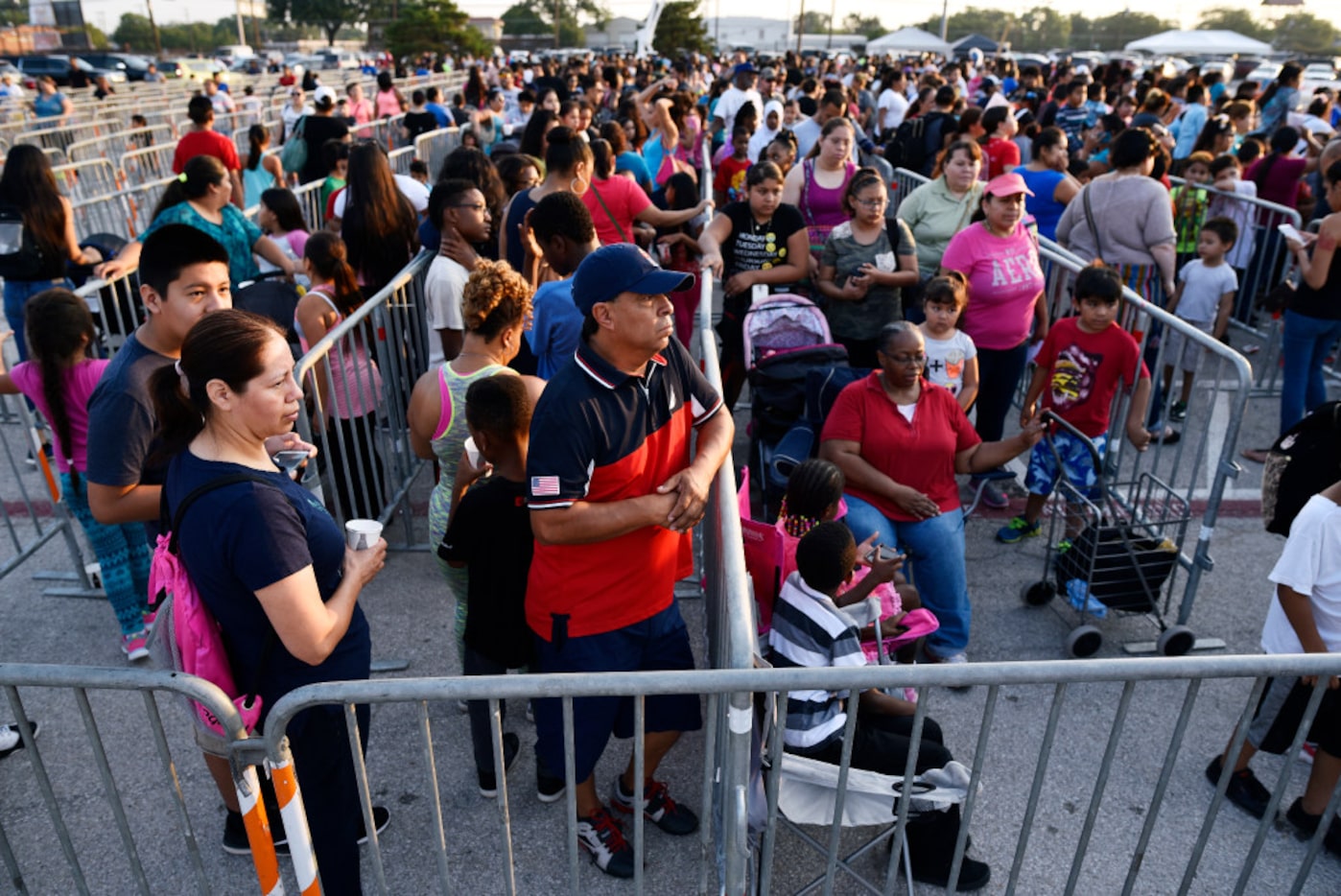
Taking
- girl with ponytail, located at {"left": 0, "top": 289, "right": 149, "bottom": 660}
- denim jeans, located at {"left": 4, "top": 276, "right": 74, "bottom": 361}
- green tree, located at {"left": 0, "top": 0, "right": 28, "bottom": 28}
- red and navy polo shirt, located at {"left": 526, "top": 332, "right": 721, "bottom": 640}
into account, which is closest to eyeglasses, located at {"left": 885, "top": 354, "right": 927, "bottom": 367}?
red and navy polo shirt, located at {"left": 526, "top": 332, "right": 721, "bottom": 640}

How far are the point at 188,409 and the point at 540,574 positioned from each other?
1.10 m

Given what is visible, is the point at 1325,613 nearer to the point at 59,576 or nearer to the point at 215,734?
the point at 215,734

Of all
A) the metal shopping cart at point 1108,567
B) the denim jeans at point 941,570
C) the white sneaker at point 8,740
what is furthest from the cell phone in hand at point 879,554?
the white sneaker at point 8,740

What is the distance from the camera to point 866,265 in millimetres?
5523

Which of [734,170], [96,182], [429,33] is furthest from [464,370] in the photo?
[429,33]

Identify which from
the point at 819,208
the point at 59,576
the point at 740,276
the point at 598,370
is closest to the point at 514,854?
the point at 598,370

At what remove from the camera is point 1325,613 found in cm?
305

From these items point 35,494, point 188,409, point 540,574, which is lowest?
point 35,494

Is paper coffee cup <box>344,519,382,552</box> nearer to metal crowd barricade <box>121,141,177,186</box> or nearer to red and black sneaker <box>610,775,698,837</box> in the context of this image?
red and black sneaker <box>610,775,698,837</box>

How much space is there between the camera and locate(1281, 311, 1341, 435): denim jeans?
19.2 feet

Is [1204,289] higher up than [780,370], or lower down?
higher up

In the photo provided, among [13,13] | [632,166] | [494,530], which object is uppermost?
[13,13]

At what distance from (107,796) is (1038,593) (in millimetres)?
3958

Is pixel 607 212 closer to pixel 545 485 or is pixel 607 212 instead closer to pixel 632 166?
pixel 632 166
